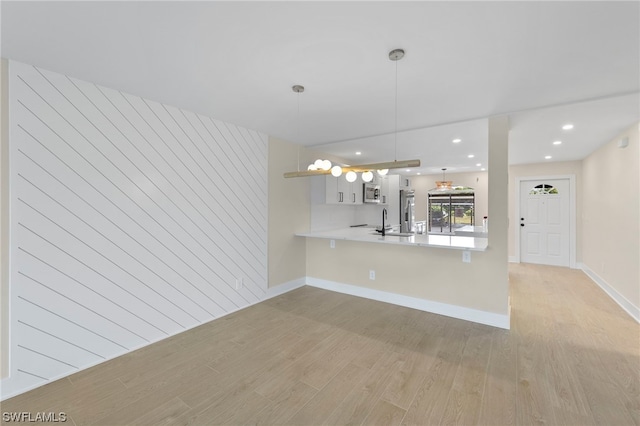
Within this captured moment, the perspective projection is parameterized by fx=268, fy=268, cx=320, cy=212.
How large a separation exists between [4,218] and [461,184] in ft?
28.8

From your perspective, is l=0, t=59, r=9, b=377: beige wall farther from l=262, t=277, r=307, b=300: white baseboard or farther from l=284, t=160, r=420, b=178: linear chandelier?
l=262, t=277, r=307, b=300: white baseboard

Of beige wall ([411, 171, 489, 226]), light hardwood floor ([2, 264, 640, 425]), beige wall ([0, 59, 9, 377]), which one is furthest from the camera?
beige wall ([411, 171, 489, 226])

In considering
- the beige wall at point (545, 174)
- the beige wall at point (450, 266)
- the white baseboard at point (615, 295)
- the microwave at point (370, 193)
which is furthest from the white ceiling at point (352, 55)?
the beige wall at point (545, 174)

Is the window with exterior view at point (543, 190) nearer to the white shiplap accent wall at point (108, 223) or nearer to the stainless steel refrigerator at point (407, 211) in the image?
the stainless steel refrigerator at point (407, 211)

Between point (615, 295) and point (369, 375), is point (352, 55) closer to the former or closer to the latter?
point (369, 375)

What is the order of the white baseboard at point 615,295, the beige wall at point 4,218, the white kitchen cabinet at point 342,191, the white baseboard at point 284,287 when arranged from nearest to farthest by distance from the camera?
the beige wall at point 4,218
the white baseboard at point 615,295
the white baseboard at point 284,287
the white kitchen cabinet at point 342,191

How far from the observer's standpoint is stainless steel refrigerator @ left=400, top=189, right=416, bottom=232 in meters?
7.54

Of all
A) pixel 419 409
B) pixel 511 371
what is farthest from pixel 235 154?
pixel 511 371

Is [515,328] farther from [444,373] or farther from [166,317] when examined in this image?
[166,317]

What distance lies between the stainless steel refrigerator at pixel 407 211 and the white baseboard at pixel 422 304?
11.5 feet

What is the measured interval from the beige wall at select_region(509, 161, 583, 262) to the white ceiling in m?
2.99

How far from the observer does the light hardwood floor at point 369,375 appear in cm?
184

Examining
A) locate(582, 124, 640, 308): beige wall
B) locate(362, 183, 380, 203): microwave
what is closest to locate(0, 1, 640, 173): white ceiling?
Result: locate(582, 124, 640, 308): beige wall

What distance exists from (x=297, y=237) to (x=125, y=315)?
2.63 meters
